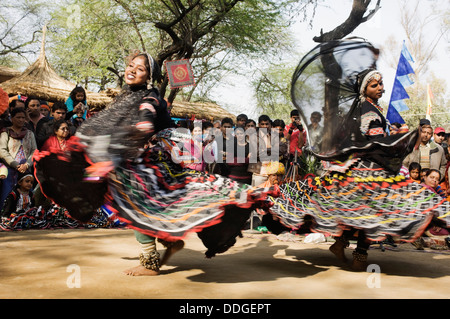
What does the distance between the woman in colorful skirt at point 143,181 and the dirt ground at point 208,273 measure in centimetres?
39

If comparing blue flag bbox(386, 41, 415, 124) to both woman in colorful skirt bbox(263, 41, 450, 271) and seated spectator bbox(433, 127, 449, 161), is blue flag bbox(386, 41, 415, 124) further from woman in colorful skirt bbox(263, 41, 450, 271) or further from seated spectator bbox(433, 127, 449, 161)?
woman in colorful skirt bbox(263, 41, 450, 271)

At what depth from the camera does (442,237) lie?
6.87 meters

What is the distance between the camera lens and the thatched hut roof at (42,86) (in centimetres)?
1242

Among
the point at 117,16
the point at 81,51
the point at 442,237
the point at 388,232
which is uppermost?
the point at 117,16

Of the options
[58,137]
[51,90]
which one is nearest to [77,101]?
[58,137]

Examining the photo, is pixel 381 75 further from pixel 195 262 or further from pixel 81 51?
pixel 81 51

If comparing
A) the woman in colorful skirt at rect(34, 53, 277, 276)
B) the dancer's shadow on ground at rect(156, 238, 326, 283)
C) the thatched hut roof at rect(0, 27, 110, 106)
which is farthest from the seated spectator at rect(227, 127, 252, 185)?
the thatched hut roof at rect(0, 27, 110, 106)

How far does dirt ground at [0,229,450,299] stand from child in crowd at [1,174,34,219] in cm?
66

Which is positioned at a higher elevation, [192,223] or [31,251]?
[192,223]

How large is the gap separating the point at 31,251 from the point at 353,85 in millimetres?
4047

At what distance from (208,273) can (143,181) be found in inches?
44.3

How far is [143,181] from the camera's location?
3.75 meters

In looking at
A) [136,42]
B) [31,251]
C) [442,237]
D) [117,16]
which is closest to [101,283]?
[31,251]

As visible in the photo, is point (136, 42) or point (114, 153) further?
point (136, 42)
